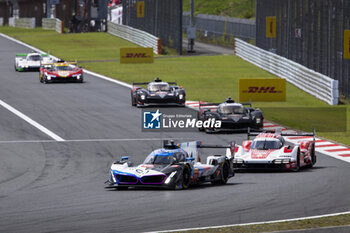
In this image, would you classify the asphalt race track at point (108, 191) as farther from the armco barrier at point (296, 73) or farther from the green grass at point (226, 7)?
the green grass at point (226, 7)

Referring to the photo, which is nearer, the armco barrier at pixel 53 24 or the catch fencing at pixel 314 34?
the catch fencing at pixel 314 34

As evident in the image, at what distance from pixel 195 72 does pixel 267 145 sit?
120 feet

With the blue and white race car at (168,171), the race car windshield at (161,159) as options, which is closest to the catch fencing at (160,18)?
the blue and white race car at (168,171)

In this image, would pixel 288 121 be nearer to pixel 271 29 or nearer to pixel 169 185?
pixel 169 185

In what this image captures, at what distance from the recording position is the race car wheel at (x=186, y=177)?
20781 mm

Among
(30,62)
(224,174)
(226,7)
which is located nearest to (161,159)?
(224,174)

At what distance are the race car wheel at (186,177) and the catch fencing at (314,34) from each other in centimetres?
2735

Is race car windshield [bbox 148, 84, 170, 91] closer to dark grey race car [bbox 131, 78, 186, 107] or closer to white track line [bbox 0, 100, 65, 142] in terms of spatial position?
dark grey race car [bbox 131, 78, 186, 107]

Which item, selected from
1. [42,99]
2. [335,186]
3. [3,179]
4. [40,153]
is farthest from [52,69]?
[335,186]

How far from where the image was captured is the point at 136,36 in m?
83.8

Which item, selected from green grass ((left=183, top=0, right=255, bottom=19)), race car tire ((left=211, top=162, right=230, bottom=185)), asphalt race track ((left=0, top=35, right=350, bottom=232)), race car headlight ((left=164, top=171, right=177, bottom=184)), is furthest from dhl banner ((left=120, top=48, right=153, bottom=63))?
green grass ((left=183, top=0, right=255, bottom=19))

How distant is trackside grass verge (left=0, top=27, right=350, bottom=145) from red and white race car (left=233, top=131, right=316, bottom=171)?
6.86 meters

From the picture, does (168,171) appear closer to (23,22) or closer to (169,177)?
(169,177)

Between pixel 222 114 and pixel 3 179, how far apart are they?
43.5ft
